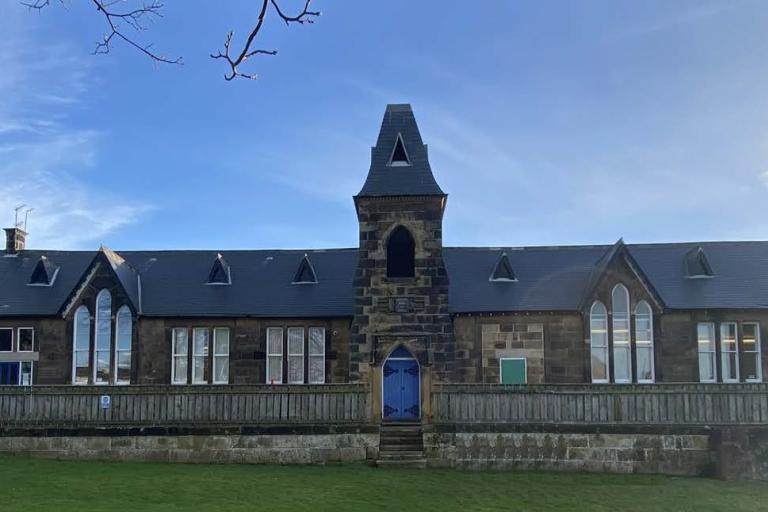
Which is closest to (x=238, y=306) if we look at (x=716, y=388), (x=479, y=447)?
(x=479, y=447)

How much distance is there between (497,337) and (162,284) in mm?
14126

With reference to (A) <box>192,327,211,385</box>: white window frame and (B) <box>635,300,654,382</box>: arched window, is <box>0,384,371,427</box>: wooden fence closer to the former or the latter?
(A) <box>192,327,211,385</box>: white window frame

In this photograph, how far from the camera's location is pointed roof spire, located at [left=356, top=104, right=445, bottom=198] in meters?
26.0

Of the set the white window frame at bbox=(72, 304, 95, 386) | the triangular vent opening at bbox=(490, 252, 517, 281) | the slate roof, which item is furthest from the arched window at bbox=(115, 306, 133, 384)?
the triangular vent opening at bbox=(490, 252, 517, 281)

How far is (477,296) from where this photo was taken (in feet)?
92.1

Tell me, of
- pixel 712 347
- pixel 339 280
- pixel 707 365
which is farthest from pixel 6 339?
pixel 712 347

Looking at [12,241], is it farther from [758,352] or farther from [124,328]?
[758,352]

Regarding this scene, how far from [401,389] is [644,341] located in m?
9.54

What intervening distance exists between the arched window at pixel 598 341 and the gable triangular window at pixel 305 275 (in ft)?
37.4

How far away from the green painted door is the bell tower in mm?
3000

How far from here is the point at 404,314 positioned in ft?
83.0

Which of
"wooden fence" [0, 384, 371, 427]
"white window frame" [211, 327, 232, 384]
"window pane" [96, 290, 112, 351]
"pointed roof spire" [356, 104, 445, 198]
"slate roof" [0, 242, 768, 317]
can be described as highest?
"pointed roof spire" [356, 104, 445, 198]

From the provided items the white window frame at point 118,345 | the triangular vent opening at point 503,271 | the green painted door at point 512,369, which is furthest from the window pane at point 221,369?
the triangular vent opening at point 503,271

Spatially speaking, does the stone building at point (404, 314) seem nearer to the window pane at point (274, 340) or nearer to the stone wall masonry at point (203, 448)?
the window pane at point (274, 340)
